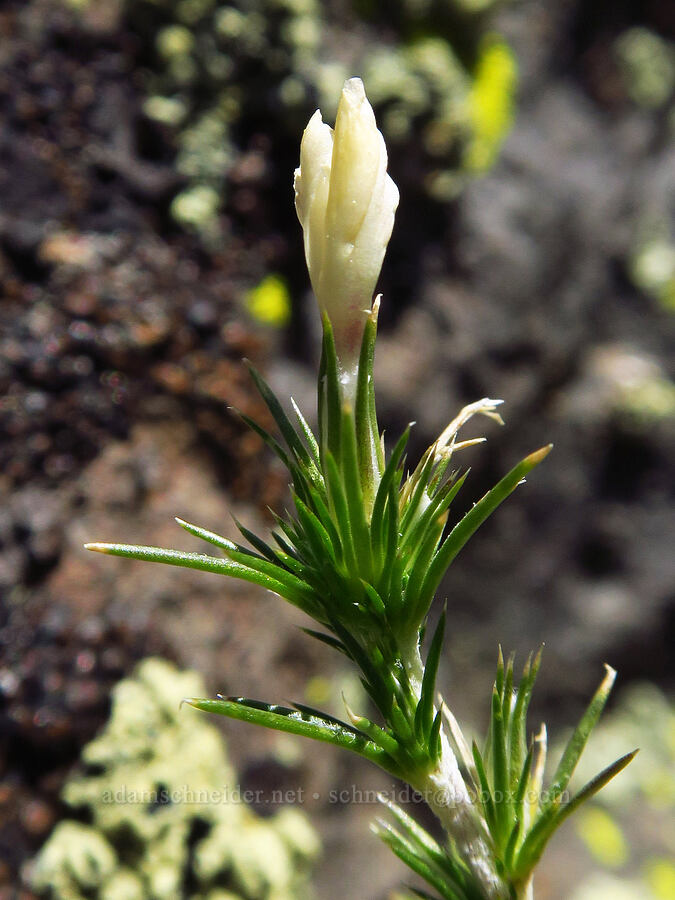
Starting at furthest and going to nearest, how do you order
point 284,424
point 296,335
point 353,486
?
point 296,335, point 284,424, point 353,486

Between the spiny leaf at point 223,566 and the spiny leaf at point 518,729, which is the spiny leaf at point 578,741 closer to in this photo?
the spiny leaf at point 518,729

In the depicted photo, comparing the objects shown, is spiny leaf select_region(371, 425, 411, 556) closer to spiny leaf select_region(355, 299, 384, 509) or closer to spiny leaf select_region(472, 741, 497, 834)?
spiny leaf select_region(355, 299, 384, 509)

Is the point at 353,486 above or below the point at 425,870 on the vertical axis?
above

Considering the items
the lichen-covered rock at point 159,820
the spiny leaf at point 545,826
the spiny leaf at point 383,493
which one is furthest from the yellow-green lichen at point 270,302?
the spiny leaf at point 545,826

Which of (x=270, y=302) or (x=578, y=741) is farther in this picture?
(x=270, y=302)

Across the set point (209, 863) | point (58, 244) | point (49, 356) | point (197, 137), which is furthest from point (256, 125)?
point (209, 863)

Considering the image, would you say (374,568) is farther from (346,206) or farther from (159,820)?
(159,820)

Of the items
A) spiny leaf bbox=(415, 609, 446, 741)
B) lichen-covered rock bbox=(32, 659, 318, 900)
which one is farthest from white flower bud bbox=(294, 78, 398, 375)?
lichen-covered rock bbox=(32, 659, 318, 900)

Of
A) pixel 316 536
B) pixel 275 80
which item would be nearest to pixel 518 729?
pixel 316 536
